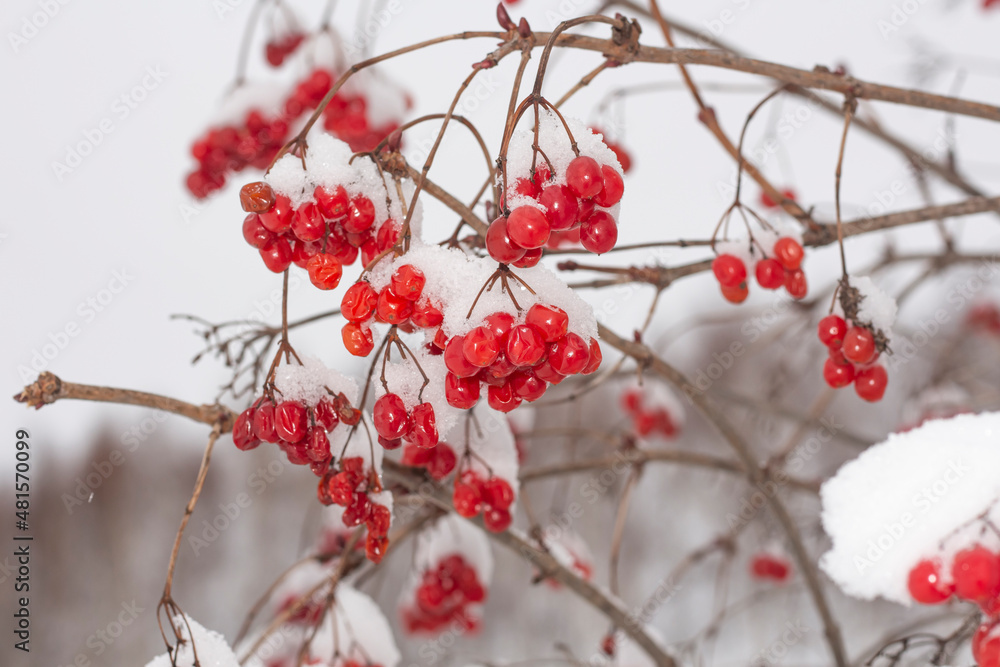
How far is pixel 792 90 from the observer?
1.02m

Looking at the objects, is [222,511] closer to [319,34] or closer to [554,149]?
[319,34]

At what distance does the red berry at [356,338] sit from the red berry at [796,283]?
576 mm

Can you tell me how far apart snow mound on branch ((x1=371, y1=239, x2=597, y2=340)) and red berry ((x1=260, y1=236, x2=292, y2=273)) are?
117 mm

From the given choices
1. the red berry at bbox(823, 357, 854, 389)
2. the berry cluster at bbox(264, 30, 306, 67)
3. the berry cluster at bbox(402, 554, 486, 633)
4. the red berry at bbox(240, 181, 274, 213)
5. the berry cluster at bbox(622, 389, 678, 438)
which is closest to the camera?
the red berry at bbox(240, 181, 274, 213)

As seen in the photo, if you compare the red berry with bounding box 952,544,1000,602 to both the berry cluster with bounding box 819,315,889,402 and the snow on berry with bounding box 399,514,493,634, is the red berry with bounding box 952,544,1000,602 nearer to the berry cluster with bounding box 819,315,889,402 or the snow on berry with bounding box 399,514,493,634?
the berry cluster with bounding box 819,315,889,402

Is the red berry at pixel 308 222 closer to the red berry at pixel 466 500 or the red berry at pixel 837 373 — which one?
the red berry at pixel 466 500

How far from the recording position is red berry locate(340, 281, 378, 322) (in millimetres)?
567

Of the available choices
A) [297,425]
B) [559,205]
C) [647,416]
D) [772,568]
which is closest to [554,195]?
[559,205]

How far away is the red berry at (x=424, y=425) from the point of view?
63 cm

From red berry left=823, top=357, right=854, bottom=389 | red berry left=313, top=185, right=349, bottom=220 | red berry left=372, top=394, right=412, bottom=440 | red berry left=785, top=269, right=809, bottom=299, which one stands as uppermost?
red berry left=785, top=269, right=809, bottom=299

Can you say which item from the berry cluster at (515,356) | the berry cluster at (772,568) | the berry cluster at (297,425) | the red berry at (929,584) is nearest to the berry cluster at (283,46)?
the berry cluster at (297,425)

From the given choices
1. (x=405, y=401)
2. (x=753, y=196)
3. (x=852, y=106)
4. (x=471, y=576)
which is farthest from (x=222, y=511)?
(x=852, y=106)

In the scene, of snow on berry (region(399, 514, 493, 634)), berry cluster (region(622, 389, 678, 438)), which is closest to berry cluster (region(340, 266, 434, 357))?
snow on berry (region(399, 514, 493, 634))

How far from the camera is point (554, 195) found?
0.54 meters
